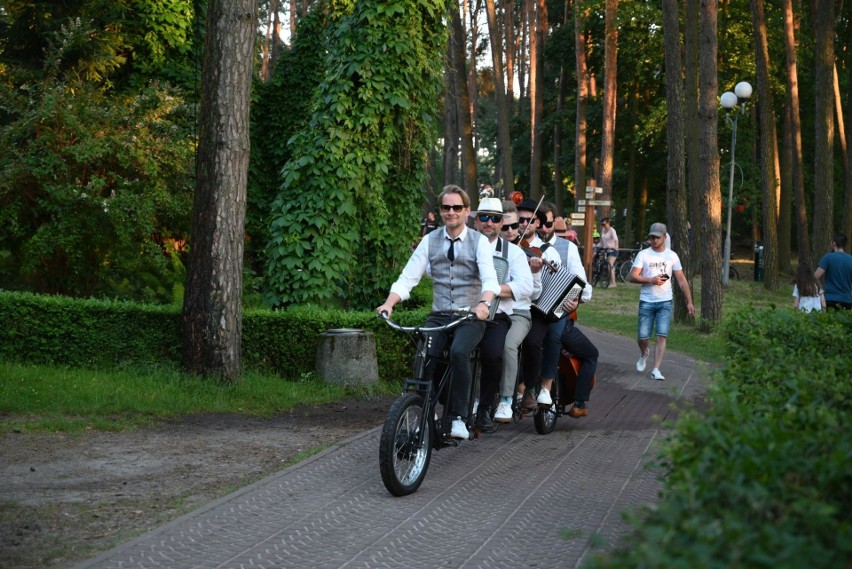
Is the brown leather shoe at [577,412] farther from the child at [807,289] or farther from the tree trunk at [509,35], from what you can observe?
the tree trunk at [509,35]

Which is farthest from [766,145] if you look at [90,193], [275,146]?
[90,193]

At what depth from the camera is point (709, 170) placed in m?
22.4

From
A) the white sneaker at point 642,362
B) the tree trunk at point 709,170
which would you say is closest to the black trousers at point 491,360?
the white sneaker at point 642,362

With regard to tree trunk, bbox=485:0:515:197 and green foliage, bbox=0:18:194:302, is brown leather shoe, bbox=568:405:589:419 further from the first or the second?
tree trunk, bbox=485:0:515:197

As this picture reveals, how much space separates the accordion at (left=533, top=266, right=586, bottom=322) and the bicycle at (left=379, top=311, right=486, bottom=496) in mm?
2079

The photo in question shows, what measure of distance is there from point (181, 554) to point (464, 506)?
2079 mm

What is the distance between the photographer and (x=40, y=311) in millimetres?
13055

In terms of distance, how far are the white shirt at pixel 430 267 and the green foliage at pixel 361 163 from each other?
6.64 meters

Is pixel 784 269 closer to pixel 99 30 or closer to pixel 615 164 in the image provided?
pixel 615 164

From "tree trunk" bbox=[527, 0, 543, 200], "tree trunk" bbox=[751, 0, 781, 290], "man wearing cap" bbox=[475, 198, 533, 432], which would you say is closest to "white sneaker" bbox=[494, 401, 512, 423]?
"man wearing cap" bbox=[475, 198, 533, 432]

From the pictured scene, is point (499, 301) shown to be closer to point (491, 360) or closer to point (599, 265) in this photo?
point (491, 360)

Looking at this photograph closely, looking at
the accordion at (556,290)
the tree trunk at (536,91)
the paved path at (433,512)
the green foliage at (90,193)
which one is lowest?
the paved path at (433,512)

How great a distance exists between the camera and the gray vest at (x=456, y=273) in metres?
8.69

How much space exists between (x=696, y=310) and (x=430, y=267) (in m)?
19.1
